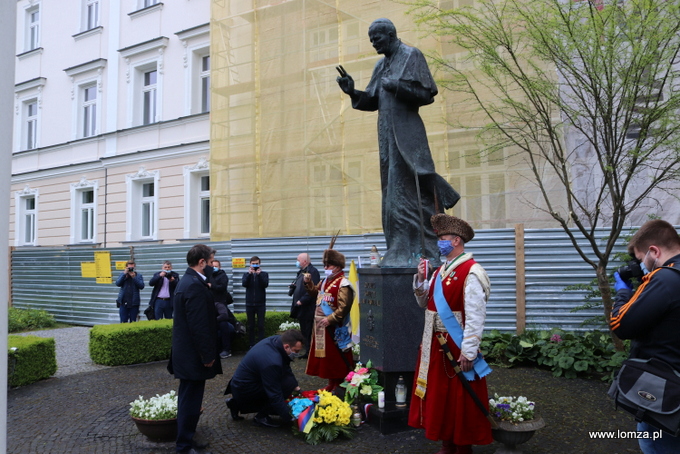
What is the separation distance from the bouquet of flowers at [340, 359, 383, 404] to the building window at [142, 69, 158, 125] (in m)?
15.0

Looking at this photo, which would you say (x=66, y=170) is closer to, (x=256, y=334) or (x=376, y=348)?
(x=256, y=334)

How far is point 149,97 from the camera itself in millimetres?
18891

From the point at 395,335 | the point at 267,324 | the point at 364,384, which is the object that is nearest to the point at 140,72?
the point at 267,324

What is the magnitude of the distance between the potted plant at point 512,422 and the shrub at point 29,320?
14.3m

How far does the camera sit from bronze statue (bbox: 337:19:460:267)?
18.3 ft

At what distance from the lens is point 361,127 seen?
1247cm

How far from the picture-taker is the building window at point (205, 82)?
1741 cm

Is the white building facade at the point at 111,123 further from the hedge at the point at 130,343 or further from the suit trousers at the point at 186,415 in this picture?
the suit trousers at the point at 186,415

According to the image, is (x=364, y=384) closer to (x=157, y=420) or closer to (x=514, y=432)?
(x=514, y=432)

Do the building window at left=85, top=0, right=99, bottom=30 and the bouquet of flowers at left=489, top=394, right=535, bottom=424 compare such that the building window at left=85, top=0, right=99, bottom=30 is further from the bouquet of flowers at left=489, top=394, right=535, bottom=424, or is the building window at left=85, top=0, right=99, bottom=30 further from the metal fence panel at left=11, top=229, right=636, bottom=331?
the bouquet of flowers at left=489, top=394, right=535, bottom=424

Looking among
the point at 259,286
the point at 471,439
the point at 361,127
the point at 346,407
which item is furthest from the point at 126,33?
the point at 471,439

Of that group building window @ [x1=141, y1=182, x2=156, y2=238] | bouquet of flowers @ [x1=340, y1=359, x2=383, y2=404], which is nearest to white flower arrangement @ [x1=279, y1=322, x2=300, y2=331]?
bouquet of flowers @ [x1=340, y1=359, x2=383, y2=404]

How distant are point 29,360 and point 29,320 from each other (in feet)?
28.5

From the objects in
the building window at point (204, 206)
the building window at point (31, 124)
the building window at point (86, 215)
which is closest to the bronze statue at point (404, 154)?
the building window at point (204, 206)
